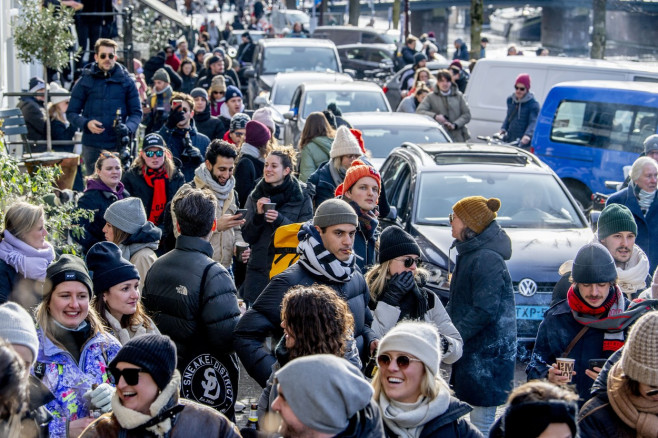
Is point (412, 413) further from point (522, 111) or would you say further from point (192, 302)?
point (522, 111)

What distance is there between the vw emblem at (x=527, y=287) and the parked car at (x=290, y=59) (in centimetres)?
1521

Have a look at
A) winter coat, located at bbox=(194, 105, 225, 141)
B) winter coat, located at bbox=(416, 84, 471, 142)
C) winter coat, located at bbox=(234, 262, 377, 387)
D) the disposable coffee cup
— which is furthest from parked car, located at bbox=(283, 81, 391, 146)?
the disposable coffee cup

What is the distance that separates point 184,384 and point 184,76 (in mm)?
Result: 16043

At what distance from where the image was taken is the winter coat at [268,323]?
5160mm

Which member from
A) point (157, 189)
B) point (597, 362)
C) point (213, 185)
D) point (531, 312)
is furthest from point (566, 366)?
point (157, 189)

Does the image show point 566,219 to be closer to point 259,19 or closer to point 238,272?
point 238,272

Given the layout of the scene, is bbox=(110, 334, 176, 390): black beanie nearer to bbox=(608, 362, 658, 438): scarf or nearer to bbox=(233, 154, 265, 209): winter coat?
bbox=(608, 362, 658, 438): scarf

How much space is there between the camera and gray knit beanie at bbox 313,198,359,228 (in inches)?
222

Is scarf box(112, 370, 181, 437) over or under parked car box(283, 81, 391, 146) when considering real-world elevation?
under

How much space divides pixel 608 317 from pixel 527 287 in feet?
10.0

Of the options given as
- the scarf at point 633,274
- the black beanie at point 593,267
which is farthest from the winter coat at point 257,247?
the black beanie at point 593,267

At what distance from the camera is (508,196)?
31.9 ft

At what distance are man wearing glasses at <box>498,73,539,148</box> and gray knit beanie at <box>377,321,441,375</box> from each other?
12.2 meters

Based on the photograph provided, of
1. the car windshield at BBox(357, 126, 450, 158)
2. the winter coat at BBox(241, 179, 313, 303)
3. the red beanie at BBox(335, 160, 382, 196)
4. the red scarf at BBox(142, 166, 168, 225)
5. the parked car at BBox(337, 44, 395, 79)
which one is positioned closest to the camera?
the red beanie at BBox(335, 160, 382, 196)
